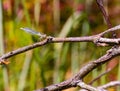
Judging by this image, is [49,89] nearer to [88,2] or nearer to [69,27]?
[69,27]

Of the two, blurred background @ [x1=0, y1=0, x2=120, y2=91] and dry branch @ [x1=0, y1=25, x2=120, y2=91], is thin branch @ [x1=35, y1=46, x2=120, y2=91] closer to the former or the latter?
dry branch @ [x1=0, y1=25, x2=120, y2=91]

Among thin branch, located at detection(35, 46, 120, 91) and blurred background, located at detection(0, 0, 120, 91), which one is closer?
thin branch, located at detection(35, 46, 120, 91)

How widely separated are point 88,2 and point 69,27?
0.80 feet

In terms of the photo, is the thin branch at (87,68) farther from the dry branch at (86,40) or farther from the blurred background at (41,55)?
the blurred background at (41,55)

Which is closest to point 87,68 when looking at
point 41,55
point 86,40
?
point 86,40

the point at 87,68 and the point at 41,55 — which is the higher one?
the point at 41,55

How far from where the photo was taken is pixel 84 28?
1656 mm

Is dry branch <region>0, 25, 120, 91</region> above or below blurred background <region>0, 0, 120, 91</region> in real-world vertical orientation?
below

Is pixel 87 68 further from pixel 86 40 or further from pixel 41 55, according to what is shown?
pixel 41 55

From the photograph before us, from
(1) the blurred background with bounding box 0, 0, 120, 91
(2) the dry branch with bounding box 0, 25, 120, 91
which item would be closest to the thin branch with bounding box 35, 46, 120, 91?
(2) the dry branch with bounding box 0, 25, 120, 91

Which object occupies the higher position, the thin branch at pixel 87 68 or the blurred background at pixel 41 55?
the blurred background at pixel 41 55

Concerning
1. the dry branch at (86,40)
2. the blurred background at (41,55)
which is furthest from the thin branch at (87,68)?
the blurred background at (41,55)

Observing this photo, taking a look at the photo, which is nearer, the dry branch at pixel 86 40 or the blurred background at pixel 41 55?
the dry branch at pixel 86 40

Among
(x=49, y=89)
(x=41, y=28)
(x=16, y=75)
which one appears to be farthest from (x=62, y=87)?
(x=41, y=28)
